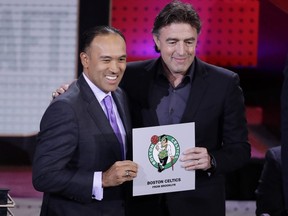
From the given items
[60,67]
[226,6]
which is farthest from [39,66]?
[226,6]

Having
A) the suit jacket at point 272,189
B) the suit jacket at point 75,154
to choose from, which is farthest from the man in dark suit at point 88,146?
the suit jacket at point 272,189

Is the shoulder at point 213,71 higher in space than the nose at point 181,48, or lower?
lower

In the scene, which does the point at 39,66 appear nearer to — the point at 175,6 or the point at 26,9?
the point at 26,9

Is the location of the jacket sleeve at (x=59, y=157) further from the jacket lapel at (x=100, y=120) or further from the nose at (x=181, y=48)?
the nose at (x=181, y=48)

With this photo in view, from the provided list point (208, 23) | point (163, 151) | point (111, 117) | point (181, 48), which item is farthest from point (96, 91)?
point (208, 23)

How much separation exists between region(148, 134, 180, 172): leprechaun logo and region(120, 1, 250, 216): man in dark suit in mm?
201

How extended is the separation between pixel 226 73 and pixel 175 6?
1.17ft

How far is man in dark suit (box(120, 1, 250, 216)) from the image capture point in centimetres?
259

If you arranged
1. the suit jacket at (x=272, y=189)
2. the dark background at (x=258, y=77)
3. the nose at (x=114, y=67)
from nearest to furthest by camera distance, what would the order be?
the nose at (x=114, y=67)
the suit jacket at (x=272, y=189)
the dark background at (x=258, y=77)

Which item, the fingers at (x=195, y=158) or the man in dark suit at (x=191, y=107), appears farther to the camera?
the man in dark suit at (x=191, y=107)

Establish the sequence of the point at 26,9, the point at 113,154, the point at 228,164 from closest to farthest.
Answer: the point at 113,154, the point at 228,164, the point at 26,9

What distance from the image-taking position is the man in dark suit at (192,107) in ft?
8.48

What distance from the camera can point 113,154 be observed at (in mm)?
2303

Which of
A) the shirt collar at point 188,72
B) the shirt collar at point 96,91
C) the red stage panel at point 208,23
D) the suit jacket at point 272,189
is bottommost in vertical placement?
the suit jacket at point 272,189
